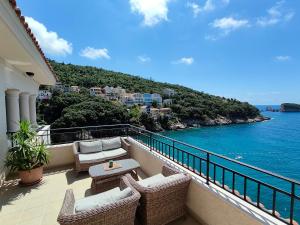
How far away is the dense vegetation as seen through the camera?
3120 cm

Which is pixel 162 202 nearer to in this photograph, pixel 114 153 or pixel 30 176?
pixel 114 153

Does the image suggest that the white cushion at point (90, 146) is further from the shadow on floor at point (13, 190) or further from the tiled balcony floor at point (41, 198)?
the shadow on floor at point (13, 190)

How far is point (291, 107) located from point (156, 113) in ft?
329

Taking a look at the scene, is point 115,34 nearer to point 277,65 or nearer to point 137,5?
point 137,5

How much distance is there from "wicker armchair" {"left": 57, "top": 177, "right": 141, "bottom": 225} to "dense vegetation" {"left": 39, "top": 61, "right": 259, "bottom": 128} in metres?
29.4

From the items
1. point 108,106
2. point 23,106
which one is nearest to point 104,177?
point 23,106

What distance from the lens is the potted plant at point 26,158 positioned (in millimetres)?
3432

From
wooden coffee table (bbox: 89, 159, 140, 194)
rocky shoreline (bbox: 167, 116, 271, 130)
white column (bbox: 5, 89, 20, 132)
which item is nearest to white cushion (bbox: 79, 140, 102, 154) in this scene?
wooden coffee table (bbox: 89, 159, 140, 194)

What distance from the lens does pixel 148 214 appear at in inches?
84.8

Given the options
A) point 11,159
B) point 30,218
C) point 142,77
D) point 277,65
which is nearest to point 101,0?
point 11,159

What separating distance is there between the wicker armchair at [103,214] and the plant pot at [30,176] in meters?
2.04

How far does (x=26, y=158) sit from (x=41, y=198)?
891mm

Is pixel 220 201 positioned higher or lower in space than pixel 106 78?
lower

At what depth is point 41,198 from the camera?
3.05 meters
